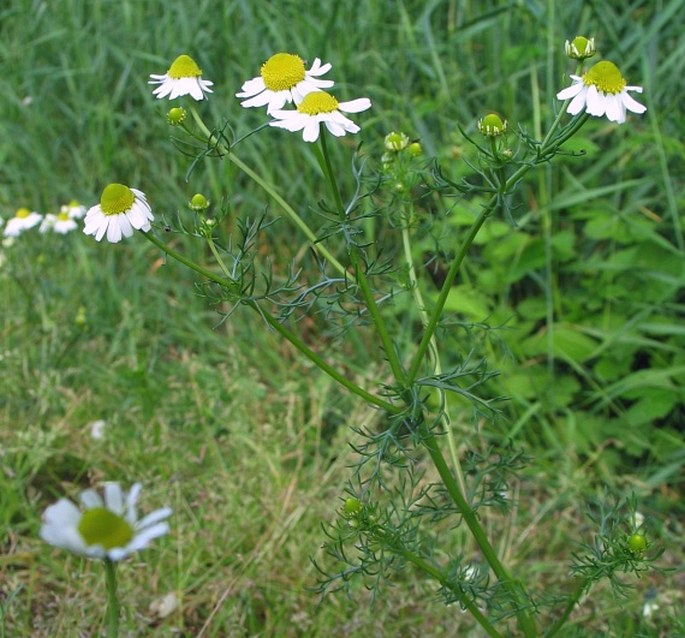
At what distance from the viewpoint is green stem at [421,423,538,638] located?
130cm

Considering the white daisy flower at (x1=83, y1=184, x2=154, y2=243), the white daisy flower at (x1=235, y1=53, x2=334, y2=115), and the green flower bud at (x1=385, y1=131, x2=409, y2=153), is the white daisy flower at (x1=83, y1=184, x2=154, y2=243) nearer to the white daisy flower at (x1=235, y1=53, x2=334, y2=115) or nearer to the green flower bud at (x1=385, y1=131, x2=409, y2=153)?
the white daisy flower at (x1=235, y1=53, x2=334, y2=115)

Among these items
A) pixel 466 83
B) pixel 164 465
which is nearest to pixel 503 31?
pixel 466 83

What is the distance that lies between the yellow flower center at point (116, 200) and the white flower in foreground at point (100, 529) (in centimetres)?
36

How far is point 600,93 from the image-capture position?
3.63 feet

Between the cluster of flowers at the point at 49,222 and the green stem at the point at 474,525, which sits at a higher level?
the cluster of flowers at the point at 49,222

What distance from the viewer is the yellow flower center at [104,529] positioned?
2.95 feet

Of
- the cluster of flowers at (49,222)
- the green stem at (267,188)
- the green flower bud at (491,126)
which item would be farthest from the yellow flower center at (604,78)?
the cluster of flowers at (49,222)

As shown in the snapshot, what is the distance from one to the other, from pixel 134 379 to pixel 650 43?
5.48ft

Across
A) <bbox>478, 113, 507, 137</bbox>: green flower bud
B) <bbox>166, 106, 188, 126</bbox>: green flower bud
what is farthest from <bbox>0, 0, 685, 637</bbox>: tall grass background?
<bbox>166, 106, 188, 126</bbox>: green flower bud

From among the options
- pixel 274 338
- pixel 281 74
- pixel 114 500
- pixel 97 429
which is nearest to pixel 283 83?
pixel 281 74

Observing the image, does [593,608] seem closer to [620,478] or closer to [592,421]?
[620,478]

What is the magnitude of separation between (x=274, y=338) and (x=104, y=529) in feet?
6.12

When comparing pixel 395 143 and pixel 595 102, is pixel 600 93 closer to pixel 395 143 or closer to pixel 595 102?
pixel 595 102

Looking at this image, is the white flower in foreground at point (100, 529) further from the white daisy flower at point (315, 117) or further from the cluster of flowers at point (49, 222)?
the cluster of flowers at point (49, 222)
